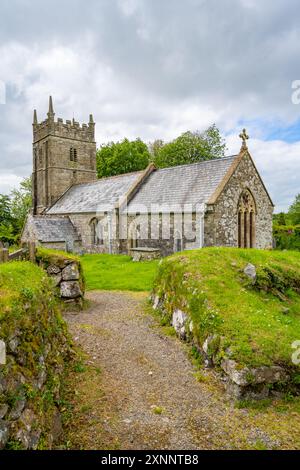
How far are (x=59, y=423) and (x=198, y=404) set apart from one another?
8.42 feet

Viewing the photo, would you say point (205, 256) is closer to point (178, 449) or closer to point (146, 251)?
point (178, 449)

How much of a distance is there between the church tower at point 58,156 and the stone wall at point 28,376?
32.8 meters

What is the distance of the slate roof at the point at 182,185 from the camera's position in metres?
23.1

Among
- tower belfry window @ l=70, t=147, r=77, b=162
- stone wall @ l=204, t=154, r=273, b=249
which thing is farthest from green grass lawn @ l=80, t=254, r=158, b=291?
tower belfry window @ l=70, t=147, r=77, b=162

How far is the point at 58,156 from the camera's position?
3772 centimetres

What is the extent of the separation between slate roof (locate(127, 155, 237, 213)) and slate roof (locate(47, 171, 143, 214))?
5.78 ft

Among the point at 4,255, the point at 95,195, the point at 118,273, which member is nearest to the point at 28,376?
the point at 4,255

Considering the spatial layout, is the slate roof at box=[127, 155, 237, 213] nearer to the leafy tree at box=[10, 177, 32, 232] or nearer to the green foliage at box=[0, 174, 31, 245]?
the green foliage at box=[0, 174, 31, 245]

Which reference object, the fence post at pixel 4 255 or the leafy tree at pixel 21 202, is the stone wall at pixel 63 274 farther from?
the leafy tree at pixel 21 202

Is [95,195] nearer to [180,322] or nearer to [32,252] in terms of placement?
[32,252]

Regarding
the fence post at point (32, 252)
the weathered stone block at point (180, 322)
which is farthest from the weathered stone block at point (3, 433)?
the fence post at point (32, 252)

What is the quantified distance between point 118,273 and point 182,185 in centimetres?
927
